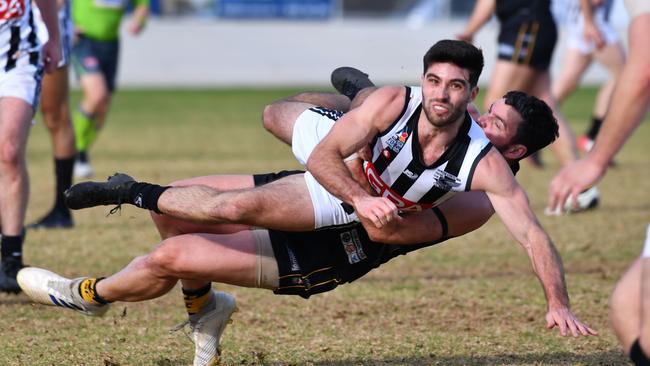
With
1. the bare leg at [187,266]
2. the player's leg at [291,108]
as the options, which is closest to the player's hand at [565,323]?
the bare leg at [187,266]

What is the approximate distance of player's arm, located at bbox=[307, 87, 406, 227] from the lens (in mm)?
4816

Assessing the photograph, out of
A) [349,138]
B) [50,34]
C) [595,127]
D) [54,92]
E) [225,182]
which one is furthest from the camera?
[595,127]

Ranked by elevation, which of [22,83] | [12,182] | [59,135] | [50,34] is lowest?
[59,135]

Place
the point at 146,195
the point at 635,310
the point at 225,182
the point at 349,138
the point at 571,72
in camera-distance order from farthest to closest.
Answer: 1. the point at 571,72
2. the point at 225,182
3. the point at 146,195
4. the point at 349,138
5. the point at 635,310

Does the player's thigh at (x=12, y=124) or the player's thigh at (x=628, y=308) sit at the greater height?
the player's thigh at (x=628, y=308)

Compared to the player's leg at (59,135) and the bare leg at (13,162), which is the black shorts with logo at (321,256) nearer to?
the bare leg at (13,162)

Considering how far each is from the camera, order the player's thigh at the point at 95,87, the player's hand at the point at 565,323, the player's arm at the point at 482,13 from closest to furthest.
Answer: the player's hand at the point at 565,323
the player's arm at the point at 482,13
the player's thigh at the point at 95,87

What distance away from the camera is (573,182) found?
4.22 metres

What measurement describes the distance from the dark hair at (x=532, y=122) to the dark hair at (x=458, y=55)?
44cm

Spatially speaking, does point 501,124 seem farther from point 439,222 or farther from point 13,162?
point 13,162

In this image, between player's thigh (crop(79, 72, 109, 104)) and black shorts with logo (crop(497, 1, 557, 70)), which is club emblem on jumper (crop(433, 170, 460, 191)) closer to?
black shorts with logo (crop(497, 1, 557, 70))

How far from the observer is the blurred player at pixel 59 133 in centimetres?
875

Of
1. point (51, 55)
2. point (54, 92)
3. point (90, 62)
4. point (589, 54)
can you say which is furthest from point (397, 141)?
point (589, 54)

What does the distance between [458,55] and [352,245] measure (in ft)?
3.35
